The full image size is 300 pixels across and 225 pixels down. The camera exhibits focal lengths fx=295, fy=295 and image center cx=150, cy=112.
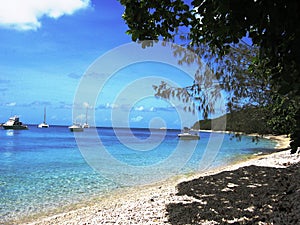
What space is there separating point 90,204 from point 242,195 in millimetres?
4576

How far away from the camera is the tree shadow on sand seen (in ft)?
14.8

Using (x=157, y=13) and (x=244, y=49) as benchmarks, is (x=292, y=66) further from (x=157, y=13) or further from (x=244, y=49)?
(x=244, y=49)

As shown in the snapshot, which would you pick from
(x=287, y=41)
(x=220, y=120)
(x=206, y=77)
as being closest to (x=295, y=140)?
(x=287, y=41)

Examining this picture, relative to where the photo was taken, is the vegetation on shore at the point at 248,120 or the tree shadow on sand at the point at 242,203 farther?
the vegetation on shore at the point at 248,120

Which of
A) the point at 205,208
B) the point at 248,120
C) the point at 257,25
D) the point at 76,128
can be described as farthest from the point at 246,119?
the point at 76,128

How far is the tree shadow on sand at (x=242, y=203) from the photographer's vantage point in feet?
14.8

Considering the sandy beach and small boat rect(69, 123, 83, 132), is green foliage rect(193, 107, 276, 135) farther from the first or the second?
small boat rect(69, 123, 83, 132)

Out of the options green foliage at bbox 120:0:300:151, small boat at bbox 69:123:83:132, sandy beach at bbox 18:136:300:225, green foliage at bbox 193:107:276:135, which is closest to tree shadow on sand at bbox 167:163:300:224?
sandy beach at bbox 18:136:300:225

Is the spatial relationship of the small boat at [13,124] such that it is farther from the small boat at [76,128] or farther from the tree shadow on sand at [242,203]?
the tree shadow on sand at [242,203]

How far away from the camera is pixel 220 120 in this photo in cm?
1159

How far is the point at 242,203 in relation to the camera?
18.1 feet

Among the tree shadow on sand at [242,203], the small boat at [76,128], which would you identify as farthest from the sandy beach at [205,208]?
the small boat at [76,128]

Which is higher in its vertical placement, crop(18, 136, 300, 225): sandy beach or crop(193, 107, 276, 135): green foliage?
crop(193, 107, 276, 135): green foliage

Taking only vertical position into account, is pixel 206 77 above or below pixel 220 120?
above
